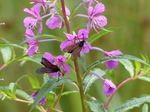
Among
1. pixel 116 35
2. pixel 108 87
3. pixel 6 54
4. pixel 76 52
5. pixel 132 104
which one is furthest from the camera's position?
pixel 116 35

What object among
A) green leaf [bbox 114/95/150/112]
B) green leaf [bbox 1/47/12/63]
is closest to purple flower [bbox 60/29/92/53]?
green leaf [bbox 114/95/150/112]

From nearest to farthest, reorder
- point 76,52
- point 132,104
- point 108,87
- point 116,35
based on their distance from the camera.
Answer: point 76,52
point 108,87
point 132,104
point 116,35

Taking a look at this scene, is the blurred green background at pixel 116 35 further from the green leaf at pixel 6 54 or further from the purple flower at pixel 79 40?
the purple flower at pixel 79 40

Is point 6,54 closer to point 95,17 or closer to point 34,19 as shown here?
point 34,19

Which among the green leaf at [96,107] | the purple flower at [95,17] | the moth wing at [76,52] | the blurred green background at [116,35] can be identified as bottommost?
the blurred green background at [116,35]

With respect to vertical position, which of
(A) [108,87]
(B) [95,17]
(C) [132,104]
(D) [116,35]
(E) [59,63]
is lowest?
(D) [116,35]

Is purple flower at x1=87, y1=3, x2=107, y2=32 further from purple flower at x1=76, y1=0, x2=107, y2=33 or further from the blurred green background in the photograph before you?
the blurred green background

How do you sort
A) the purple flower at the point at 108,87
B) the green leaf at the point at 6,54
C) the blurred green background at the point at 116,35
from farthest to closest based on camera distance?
the blurred green background at the point at 116,35 → the green leaf at the point at 6,54 → the purple flower at the point at 108,87

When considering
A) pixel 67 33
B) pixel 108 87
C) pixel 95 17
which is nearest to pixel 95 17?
pixel 95 17

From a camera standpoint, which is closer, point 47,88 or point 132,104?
point 47,88

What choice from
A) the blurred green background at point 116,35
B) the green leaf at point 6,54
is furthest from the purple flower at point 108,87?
the blurred green background at point 116,35

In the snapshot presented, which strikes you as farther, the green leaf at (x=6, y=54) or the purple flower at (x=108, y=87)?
the green leaf at (x=6, y=54)

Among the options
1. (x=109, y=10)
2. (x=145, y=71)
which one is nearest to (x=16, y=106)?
(x=109, y=10)
